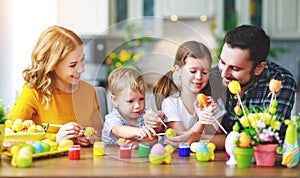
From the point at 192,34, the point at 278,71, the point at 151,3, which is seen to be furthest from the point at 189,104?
the point at 151,3

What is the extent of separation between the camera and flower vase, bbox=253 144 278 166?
155 cm

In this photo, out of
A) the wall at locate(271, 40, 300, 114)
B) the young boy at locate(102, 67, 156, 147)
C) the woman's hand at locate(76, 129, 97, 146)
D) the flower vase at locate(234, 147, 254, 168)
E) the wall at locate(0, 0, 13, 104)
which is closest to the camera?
the flower vase at locate(234, 147, 254, 168)

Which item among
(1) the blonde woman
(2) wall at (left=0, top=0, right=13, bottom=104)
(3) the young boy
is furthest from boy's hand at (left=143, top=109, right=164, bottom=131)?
(2) wall at (left=0, top=0, right=13, bottom=104)

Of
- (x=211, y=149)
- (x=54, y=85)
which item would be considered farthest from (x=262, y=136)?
(x=54, y=85)

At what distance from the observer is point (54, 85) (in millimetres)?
1997

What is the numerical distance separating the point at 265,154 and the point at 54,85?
80 cm

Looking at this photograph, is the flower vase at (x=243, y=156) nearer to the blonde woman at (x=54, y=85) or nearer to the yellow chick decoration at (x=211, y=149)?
the yellow chick decoration at (x=211, y=149)

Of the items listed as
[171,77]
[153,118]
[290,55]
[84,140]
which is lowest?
[290,55]

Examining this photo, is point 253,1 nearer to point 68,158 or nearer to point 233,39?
point 233,39

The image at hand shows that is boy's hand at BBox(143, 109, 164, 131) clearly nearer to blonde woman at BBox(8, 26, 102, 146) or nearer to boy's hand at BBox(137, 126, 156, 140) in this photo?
boy's hand at BBox(137, 126, 156, 140)

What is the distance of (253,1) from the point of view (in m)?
5.29

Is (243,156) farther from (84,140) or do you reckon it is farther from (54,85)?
(54,85)

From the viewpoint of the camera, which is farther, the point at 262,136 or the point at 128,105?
the point at 128,105

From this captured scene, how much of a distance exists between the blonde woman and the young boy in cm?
14
